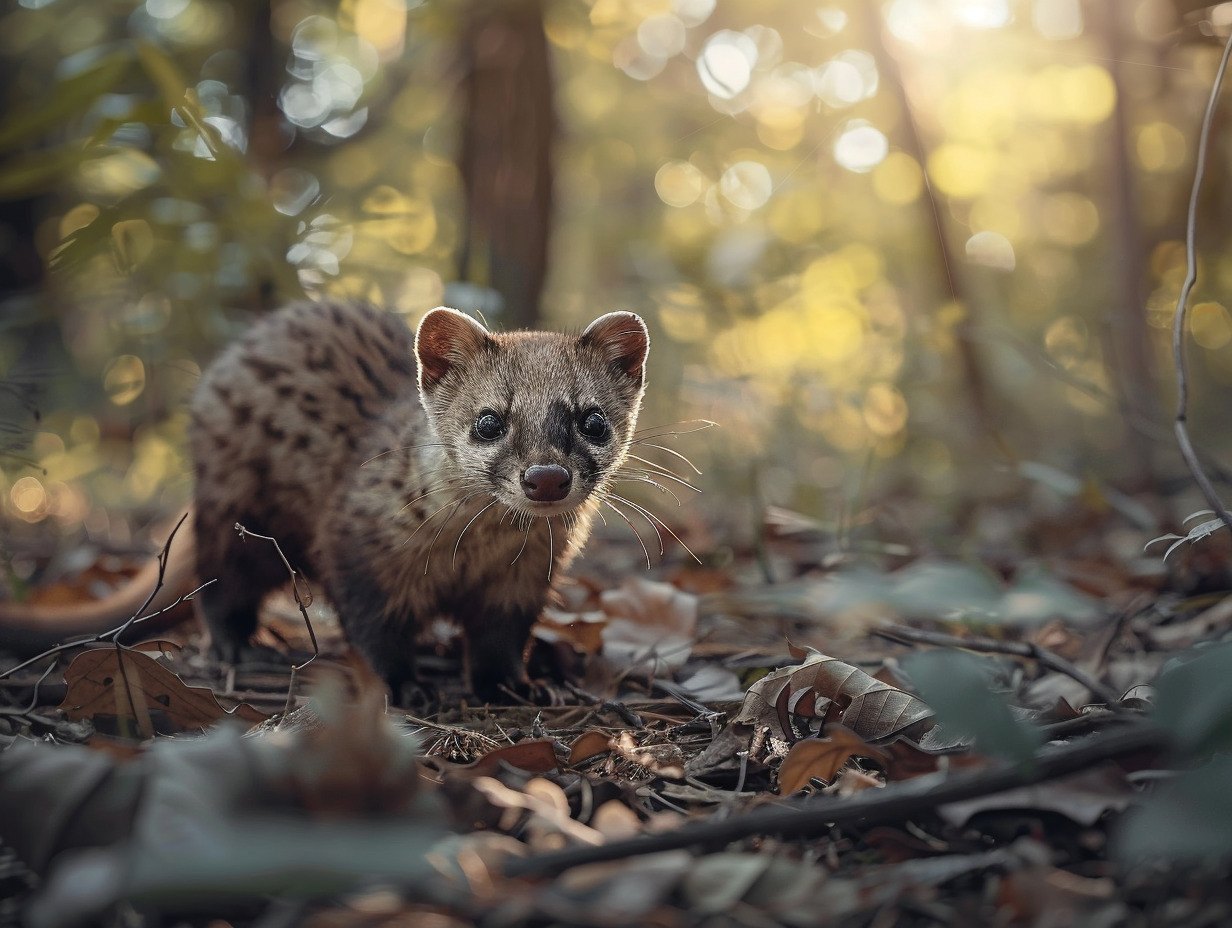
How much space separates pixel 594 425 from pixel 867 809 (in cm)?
225

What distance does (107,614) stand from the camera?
12.9ft

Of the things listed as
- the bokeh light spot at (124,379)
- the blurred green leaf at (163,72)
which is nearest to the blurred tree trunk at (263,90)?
the bokeh light spot at (124,379)

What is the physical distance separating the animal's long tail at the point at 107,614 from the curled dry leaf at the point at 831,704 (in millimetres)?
1917

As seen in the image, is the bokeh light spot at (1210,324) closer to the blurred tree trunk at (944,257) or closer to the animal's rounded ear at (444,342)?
the blurred tree trunk at (944,257)

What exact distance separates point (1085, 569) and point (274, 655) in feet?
12.2

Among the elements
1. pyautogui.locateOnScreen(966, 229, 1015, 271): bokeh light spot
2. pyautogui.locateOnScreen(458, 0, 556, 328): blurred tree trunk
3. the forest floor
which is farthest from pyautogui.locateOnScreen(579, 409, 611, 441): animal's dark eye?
pyautogui.locateOnScreen(966, 229, 1015, 271): bokeh light spot

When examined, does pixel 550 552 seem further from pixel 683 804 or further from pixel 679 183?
pixel 679 183

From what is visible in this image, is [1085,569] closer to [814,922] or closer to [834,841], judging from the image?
[834,841]

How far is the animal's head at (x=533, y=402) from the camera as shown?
3.38 metres

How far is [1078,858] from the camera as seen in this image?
5.81 feet

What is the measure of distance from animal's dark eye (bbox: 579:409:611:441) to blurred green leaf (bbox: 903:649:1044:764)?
2.14 m

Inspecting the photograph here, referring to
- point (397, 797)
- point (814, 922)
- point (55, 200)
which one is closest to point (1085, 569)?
point (814, 922)

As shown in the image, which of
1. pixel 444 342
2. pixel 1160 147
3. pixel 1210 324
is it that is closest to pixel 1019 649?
pixel 444 342

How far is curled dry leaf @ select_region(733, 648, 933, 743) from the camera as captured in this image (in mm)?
2494
